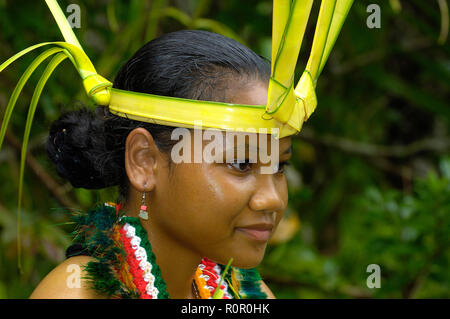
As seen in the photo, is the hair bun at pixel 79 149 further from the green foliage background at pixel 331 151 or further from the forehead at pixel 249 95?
the forehead at pixel 249 95

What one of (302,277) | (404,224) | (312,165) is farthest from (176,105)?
(312,165)

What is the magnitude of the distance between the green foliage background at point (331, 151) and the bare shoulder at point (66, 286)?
22 cm

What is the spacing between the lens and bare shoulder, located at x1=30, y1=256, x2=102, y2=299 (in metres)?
1.16

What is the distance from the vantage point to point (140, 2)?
2156 millimetres

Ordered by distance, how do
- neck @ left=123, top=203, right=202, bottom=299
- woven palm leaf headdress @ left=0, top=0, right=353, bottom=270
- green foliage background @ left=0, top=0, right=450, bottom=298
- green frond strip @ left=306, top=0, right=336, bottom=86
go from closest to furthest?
woven palm leaf headdress @ left=0, top=0, right=353, bottom=270, green frond strip @ left=306, top=0, right=336, bottom=86, neck @ left=123, top=203, right=202, bottom=299, green foliage background @ left=0, top=0, right=450, bottom=298

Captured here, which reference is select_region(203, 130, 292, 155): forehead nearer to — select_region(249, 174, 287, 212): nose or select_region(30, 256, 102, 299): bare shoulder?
select_region(249, 174, 287, 212): nose

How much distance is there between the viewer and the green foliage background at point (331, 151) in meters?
2.13

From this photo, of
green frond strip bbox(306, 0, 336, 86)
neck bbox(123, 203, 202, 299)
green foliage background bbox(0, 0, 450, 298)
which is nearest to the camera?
green frond strip bbox(306, 0, 336, 86)

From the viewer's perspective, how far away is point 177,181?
1.20 metres

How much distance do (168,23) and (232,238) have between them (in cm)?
141

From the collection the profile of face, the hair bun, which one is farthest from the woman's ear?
the hair bun

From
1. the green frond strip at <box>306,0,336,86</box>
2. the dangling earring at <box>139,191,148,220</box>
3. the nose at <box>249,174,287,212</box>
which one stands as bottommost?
the dangling earring at <box>139,191,148,220</box>

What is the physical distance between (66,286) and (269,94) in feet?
1.79
